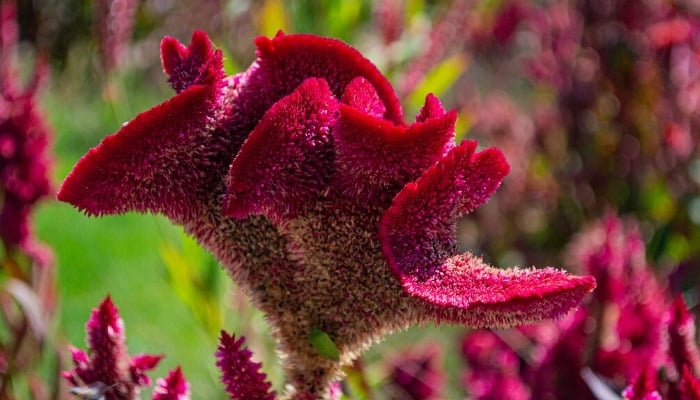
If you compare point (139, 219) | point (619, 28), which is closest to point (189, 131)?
point (619, 28)

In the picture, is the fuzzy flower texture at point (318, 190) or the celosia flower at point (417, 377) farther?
the celosia flower at point (417, 377)

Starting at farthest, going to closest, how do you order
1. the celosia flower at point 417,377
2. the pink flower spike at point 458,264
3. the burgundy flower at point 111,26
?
the burgundy flower at point 111,26, the celosia flower at point 417,377, the pink flower spike at point 458,264

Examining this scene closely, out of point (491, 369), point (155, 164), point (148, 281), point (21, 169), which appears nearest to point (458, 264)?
point (155, 164)

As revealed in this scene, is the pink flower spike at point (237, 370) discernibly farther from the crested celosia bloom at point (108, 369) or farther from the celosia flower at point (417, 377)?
the celosia flower at point (417, 377)

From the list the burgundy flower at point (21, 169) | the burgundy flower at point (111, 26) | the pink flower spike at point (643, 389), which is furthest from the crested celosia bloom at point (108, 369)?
the burgundy flower at point (111, 26)

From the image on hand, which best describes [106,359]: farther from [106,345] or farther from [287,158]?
[287,158]

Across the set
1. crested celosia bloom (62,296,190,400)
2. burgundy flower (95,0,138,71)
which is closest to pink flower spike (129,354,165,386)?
crested celosia bloom (62,296,190,400)

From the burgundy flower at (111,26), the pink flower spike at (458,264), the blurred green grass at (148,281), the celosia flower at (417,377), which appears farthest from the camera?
the blurred green grass at (148,281)
